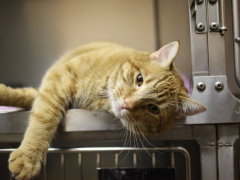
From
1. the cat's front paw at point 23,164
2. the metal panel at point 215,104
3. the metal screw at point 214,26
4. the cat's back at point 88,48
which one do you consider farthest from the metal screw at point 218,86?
the cat's front paw at point 23,164

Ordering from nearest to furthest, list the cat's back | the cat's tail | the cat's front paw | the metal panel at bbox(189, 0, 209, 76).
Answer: the cat's front paw
the metal panel at bbox(189, 0, 209, 76)
the cat's tail
the cat's back

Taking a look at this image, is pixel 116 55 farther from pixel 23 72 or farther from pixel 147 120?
pixel 23 72

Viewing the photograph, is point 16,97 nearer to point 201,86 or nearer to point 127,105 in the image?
point 127,105

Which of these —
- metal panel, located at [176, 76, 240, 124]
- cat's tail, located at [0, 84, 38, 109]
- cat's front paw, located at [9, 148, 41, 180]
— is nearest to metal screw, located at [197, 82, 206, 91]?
metal panel, located at [176, 76, 240, 124]

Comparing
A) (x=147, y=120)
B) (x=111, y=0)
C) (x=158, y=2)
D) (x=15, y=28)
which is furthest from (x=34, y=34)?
(x=147, y=120)

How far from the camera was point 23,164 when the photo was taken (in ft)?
3.04

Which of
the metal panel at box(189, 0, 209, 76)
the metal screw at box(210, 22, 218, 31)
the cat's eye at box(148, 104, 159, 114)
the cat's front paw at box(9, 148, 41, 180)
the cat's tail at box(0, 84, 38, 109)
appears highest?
the metal screw at box(210, 22, 218, 31)

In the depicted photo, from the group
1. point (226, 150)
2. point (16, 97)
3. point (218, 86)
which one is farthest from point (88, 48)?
point (226, 150)

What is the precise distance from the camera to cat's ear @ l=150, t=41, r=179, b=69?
99 cm

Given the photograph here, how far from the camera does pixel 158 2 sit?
1.65 meters

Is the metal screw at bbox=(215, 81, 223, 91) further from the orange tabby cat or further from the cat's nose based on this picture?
the cat's nose

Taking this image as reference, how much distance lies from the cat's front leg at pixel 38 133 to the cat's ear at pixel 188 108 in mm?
559

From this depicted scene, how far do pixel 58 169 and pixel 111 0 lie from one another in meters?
1.28

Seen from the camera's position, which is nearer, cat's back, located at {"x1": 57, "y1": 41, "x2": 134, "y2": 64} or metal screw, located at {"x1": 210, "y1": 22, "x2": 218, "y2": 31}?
metal screw, located at {"x1": 210, "y1": 22, "x2": 218, "y2": 31}
